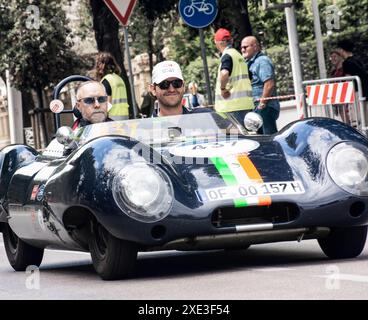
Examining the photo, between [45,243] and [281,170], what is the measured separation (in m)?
2.05

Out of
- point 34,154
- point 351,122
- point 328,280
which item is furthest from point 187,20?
point 328,280

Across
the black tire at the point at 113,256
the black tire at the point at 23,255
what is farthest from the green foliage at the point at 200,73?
the black tire at the point at 113,256

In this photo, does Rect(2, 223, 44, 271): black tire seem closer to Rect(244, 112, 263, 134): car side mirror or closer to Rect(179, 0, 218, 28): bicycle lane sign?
Rect(244, 112, 263, 134): car side mirror

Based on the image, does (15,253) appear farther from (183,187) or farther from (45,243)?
(183,187)

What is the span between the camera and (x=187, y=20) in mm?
18344

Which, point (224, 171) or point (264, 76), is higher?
point (264, 76)

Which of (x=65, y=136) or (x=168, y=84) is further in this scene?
(x=168, y=84)

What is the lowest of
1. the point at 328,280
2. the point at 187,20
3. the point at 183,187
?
the point at 328,280

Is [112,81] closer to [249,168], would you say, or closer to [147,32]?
[249,168]

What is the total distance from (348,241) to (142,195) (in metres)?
1.60

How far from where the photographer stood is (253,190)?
8.62m

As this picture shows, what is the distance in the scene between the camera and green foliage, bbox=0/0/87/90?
34719mm

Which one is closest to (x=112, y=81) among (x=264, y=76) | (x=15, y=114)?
(x=264, y=76)
